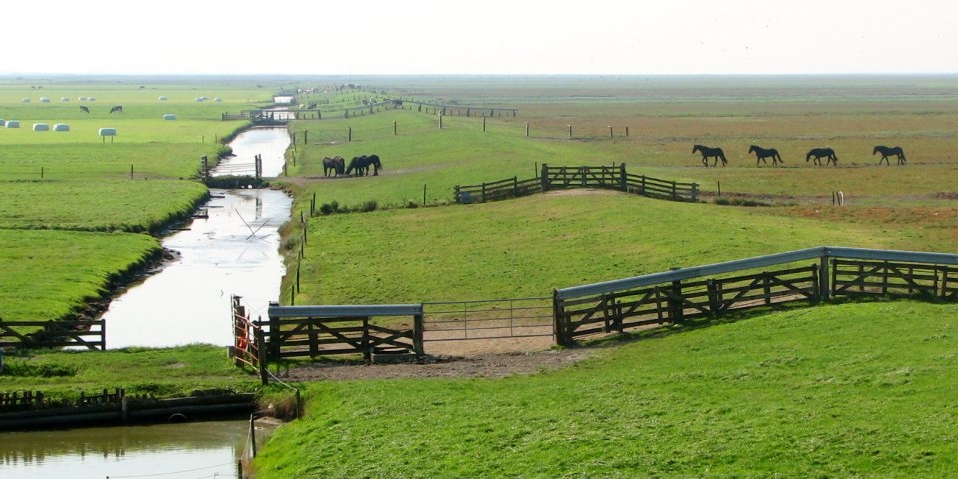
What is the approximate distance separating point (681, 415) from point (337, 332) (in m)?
9.67

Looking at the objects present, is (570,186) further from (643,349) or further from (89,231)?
(643,349)

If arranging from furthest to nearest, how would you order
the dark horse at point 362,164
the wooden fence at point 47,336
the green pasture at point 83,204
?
the dark horse at point 362,164
the green pasture at point 83,204
the wooden fence at point 47,336

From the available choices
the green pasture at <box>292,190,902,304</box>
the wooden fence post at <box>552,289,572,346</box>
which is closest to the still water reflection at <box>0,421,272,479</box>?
the wooden fence post at <box>552,289,572,346</box>

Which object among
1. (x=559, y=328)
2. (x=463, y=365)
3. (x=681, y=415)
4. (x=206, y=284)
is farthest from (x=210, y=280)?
(x=681, y=415)

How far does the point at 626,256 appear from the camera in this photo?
39969 millimetres

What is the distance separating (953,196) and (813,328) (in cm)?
3406

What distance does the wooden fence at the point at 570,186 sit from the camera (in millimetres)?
56062

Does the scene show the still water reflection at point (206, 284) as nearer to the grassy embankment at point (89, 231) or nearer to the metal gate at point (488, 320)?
the grassy embankment at point (89, 231)

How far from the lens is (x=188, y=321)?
3656 cm

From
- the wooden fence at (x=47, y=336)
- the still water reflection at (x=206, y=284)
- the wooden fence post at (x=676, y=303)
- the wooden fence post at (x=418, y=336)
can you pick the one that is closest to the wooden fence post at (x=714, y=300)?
the wooden fence post at (x=676, y=303)

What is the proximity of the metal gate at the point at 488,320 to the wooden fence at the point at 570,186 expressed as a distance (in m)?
22.3

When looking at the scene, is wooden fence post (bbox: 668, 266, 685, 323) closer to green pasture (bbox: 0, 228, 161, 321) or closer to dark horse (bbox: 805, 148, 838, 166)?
green pasture (bbox: 0, 228, 161, 321)

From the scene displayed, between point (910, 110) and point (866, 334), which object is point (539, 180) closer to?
point (866, 334)

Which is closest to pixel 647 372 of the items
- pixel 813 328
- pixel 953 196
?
pixel 813 328
